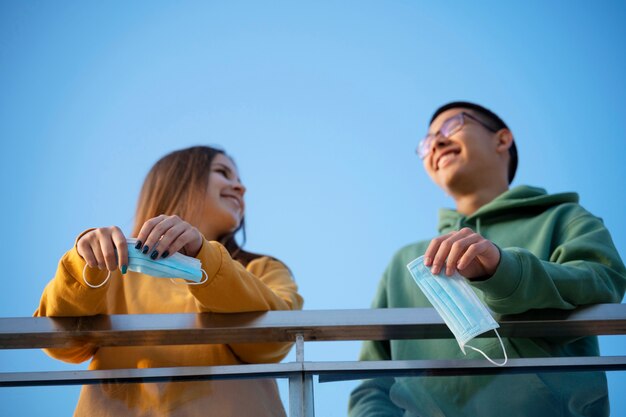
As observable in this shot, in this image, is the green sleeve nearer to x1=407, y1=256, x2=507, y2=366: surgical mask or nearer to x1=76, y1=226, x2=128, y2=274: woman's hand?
x1=407, y1=256, x2=507, y2=366: surgical mask

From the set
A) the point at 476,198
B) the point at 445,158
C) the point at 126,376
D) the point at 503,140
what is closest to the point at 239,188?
the point at 445,158

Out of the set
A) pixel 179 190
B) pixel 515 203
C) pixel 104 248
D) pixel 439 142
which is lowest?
pixel 104 248

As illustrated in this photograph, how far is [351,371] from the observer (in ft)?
8.24

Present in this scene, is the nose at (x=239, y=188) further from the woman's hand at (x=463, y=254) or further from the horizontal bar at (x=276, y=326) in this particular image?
the woman's hand at (x=463, y=254)

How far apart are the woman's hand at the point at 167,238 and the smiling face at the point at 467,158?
174 centimetres

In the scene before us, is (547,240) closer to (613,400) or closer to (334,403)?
(613,400)

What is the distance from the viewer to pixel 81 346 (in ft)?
9.29

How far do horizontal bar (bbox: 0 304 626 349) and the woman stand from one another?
7 centimetres

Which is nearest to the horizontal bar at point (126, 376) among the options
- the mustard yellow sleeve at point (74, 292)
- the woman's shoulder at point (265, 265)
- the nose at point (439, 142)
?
the mustard yellow sleeve at point (74, 292)

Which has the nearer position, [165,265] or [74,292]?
[165,265]

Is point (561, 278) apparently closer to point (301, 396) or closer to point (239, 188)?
point (301, 396)

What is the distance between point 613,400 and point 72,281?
5.05ft

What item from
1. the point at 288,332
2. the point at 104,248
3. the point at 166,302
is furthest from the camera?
the point at 166,302

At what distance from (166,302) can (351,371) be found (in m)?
0.97
